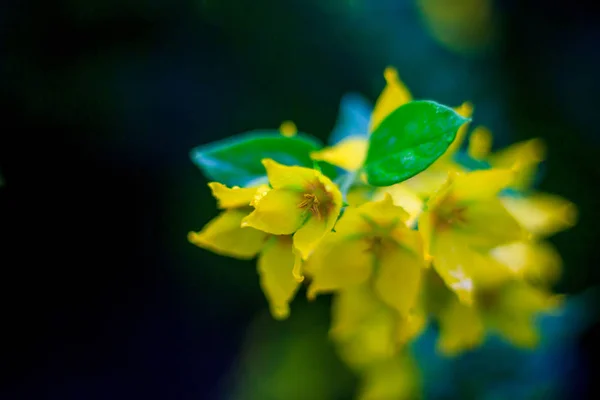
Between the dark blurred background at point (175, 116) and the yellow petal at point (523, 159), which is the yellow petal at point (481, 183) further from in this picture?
the dark blurred background at point (175, 116)

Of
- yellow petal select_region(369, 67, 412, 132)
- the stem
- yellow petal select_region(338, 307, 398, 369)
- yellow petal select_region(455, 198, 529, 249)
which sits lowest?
yellow petal select_region(338, 307, 398, 369)

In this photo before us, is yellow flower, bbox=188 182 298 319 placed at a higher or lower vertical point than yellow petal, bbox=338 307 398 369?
higher

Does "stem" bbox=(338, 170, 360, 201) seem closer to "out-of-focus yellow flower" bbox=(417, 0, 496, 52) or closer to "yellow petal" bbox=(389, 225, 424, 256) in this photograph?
"yellow petal" bbox=(389, 225, 424, 256)

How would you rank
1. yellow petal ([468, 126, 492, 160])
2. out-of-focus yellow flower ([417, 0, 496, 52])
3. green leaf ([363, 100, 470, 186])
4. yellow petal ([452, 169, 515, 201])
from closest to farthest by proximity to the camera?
green leaf ([363, 100, 470, 186])
yellow petal ([452, 169, 515, 201])
yellow petal ([468, 126, 492, 160])
out-of-focus yellow flower ([417, 0, 496, 52])

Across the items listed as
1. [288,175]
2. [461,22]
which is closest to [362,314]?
[288,175]

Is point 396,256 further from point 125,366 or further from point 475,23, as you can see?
point 125,366

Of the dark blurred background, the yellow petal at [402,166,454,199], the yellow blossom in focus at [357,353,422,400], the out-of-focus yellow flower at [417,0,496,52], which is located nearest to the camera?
the yellow petal at [402,166,454,199]

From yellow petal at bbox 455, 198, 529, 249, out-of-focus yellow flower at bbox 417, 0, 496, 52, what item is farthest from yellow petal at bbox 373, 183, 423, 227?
out-of-focus yellow flower at bbox 417, 0, 496, 52
